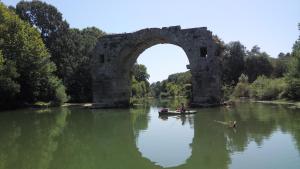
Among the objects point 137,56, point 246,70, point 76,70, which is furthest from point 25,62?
point 246,70

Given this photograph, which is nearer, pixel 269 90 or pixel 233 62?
pixel 269 90

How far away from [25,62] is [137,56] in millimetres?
10558

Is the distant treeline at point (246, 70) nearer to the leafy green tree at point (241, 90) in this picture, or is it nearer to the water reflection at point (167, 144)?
the leafy green tree at point (241, 90)

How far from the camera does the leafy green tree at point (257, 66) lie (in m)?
61.4

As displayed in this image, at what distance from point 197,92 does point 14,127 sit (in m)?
15.4

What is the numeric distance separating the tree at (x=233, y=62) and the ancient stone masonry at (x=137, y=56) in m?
28.5

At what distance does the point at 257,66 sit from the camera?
61750 mm

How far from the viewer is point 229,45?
6109 centimetres

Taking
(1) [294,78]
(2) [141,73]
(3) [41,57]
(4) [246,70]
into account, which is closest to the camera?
(1) [294,78]

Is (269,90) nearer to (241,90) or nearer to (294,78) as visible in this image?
(294,78)

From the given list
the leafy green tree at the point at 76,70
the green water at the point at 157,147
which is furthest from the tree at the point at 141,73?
the green water at the point at 157,147

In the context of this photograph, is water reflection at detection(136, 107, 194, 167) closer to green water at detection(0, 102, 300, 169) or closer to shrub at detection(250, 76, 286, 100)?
green water at detection(0, 102, 300, 169)

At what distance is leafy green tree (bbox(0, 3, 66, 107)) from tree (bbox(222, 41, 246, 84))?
30.7 meters

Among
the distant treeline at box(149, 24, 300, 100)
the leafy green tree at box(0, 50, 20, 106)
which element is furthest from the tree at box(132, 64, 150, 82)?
the leafy green tree at box(0, 50, 20, 106)
